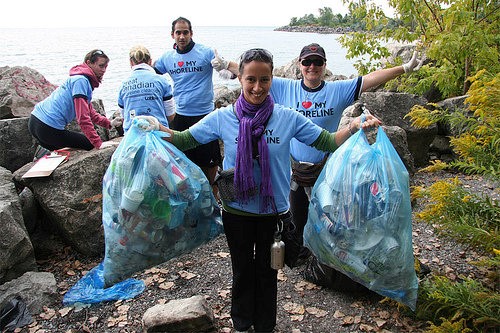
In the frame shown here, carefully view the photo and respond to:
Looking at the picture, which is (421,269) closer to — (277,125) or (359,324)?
(359,324)

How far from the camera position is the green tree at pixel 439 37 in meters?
5.93

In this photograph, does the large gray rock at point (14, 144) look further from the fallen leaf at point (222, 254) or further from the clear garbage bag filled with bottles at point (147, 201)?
the clear garbage bag filled with bottles at point (147, 201)

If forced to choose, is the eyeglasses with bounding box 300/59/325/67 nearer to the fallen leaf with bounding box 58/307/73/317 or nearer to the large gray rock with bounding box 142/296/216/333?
the large gray rock with bounding box 142/296/216/333

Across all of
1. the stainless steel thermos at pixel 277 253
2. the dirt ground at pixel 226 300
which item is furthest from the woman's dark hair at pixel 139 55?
the stainless steel thermos at pixel 277 253

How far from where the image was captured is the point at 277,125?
8.57ft

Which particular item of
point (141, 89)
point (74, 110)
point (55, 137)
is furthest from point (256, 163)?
point (55, 137)

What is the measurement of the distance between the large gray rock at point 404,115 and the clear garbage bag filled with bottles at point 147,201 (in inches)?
166

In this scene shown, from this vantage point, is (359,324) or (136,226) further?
(359,324)

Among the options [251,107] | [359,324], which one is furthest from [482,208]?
[251,107]

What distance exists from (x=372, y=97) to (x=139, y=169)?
15.5ft

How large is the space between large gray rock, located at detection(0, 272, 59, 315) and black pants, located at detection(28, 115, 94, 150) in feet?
5.57

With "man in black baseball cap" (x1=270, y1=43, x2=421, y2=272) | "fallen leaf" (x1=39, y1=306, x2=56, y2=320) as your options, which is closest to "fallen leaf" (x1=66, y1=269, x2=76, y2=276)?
"fallen leaf" (x1=39, y1=306, x2=56, y2=320)

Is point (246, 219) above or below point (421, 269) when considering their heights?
above

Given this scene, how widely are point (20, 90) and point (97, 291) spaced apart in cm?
501
